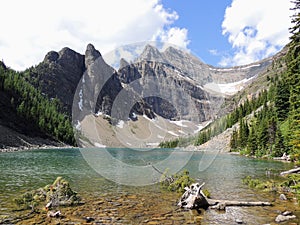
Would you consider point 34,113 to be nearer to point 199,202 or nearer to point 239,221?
point 199,202

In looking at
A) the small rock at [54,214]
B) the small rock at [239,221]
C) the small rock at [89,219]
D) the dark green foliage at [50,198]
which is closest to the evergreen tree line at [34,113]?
the dark green foliage at [50,198]

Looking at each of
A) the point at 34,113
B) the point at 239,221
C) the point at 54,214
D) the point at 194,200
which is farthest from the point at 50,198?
the point at 34,113

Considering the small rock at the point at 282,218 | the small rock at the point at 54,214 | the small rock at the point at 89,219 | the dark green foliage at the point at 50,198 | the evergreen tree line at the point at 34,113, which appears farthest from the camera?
the evergreen tree line at the point at 34,113

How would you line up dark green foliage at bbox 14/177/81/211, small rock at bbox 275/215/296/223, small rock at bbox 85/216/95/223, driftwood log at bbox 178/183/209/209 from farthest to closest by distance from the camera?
1. driftwood log at bbox 178/183/209/209
2. dark green foliage at bbox 14/177/81/211
3. small rock at bbox 85/216/95/223
4. small rock at bbox 275/215/296/223

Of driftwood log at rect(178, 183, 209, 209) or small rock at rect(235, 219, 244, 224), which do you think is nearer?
small rock at rect(235, 219, 244, 224)

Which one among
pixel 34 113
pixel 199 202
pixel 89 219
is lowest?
pixel 89 219

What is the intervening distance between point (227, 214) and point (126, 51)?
21.9m

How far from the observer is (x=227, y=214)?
63.5 feet

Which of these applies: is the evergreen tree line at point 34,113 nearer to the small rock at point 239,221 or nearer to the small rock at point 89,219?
the small rock at point 89,219

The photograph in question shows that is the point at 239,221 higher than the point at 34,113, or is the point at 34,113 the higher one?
the point at 34,113

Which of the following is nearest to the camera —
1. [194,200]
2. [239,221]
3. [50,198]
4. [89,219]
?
[239,221]

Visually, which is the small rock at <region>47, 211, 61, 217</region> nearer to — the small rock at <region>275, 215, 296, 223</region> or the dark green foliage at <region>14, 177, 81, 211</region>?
the dark green foliage at <region>14, 177, 81, 211</region>

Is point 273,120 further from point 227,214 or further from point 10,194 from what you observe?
point 10,194

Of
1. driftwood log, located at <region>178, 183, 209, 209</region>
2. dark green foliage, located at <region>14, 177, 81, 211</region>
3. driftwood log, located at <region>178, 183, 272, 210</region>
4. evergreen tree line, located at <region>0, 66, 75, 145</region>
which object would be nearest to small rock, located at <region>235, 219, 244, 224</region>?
driftwood log, located at <region>178, 183, 272, 210</region>
